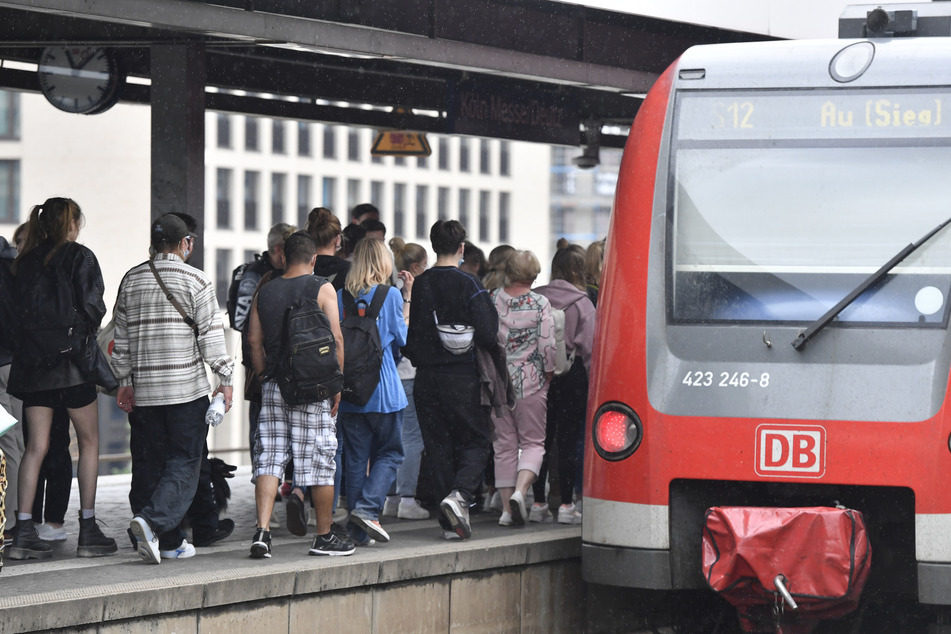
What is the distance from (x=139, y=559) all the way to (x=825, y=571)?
3350 millimetres

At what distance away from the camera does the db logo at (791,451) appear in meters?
7.30

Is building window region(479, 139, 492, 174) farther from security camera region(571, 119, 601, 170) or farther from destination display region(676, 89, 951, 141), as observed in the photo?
destination display region(676, 89, 951, 141)

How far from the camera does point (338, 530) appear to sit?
27.8 ft

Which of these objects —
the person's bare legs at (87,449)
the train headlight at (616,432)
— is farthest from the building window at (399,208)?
the train headlight at (616,432)

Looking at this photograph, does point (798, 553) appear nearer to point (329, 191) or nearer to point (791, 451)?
point (791, 451)

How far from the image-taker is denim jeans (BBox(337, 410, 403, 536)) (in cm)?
902

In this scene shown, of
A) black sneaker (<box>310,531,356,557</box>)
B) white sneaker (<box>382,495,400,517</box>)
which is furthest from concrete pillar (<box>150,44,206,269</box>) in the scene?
black sneaker (<box>310,531,356,557</box>)

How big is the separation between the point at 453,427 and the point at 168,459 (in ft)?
6.04

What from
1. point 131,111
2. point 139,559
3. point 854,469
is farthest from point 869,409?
point 131,111

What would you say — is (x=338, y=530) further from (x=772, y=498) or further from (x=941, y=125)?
(x=941, y=125)

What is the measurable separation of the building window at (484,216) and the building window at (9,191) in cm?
2318

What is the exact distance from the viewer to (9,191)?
5991cm

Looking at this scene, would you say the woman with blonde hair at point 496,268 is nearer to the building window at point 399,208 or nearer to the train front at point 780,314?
the train front at point 780,314

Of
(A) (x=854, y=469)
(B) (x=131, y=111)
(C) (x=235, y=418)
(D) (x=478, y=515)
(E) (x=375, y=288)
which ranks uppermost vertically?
(B) (x=131, y=111)
